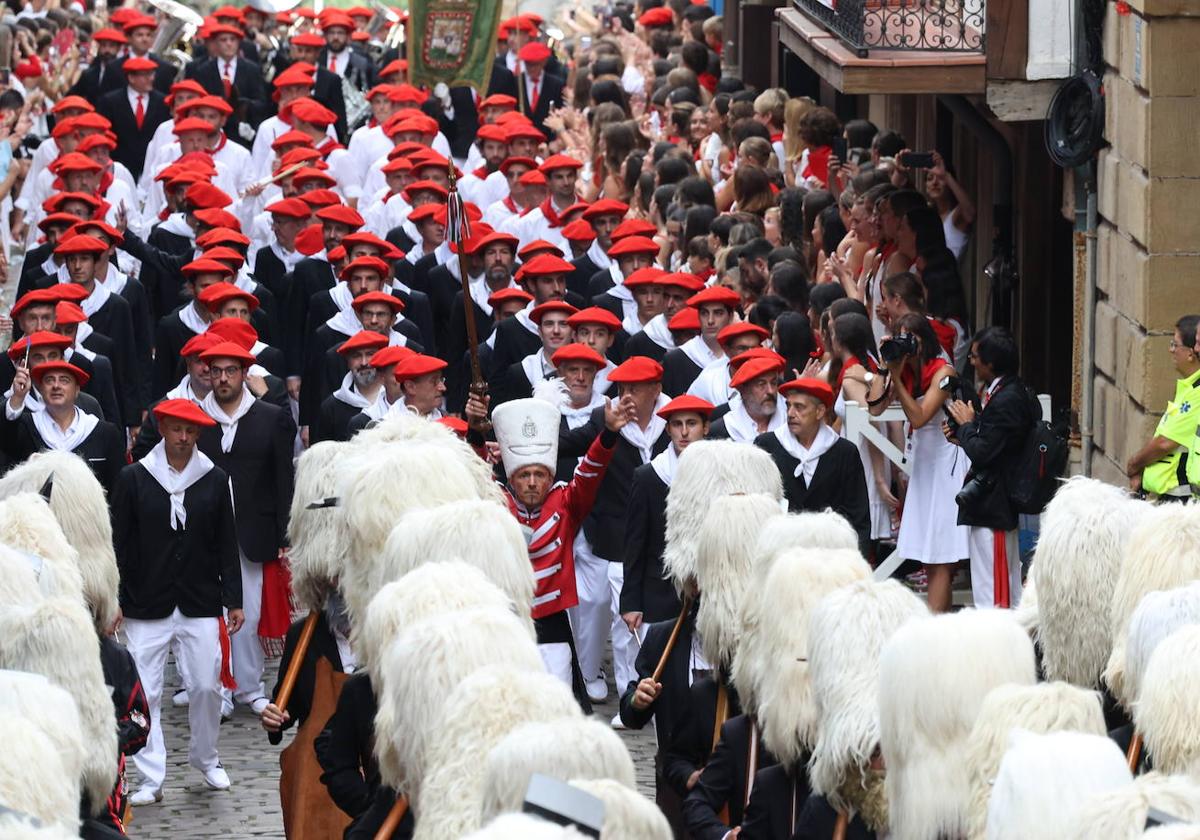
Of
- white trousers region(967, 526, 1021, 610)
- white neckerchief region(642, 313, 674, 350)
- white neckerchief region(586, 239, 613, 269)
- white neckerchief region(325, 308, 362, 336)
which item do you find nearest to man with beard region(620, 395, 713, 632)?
white trousers region(967, 526, 1021, 610)

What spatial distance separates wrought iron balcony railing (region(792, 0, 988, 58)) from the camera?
48.5 feet

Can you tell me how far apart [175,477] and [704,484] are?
12.4ft

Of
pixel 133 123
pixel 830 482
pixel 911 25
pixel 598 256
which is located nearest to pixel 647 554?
pixel 830 482

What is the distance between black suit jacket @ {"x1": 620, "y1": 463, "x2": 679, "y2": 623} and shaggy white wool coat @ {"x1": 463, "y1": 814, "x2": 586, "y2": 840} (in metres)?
6.41

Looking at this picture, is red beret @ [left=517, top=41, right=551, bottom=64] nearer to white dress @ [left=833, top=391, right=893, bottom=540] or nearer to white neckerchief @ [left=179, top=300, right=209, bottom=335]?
white neckerchief @ [left=179, top=300, right=209, bottom=335]

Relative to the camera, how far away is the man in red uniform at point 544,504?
36.0 feet

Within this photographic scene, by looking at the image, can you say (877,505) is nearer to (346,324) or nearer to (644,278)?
(644,278)

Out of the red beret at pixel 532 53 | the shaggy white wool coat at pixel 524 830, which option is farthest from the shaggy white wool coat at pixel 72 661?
the red beret at pixel 532 53

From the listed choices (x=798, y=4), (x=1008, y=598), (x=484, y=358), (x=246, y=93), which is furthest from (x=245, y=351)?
(x=246, y=93)

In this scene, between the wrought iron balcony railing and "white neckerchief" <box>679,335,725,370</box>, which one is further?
the wrought iron balcony railing

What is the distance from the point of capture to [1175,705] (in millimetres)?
5922

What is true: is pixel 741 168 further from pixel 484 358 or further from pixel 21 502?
pixel 21 502

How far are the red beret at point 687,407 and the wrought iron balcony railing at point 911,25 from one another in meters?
3.95

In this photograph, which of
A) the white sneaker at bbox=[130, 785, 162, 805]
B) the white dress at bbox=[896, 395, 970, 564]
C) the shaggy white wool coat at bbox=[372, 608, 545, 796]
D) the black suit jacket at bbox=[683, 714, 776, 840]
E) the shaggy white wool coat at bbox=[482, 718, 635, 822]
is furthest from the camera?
the white dress at bbox=[896, 395, 970, 564]
